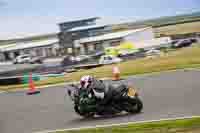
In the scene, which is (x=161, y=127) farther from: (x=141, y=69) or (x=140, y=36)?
(x=140, y=36)

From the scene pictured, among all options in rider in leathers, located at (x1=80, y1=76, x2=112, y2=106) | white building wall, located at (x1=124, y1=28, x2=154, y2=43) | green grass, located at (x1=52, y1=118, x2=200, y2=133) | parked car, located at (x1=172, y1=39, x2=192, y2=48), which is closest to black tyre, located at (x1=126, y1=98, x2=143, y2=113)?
rider in leathers, located at (x1=80, y1=76, x2=112, y2=106)

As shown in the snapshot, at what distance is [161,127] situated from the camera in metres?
8.70

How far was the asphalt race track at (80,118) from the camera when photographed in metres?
10.8

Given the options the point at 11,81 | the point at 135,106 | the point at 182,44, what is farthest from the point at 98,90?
the point at 182,44

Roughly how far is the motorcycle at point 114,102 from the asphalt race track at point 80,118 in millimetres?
220

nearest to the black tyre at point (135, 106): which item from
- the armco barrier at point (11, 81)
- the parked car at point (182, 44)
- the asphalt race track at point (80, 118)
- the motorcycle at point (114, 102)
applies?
the motorcycle at point (114, 102)

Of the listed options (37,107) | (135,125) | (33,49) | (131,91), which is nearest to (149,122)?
(135,125)

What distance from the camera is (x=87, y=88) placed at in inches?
450

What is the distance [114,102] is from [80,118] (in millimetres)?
1167

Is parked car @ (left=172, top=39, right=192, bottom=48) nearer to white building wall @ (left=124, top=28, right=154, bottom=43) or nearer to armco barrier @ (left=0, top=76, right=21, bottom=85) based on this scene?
white building wall @ (left=124, top=28, right=154, bottom=43)

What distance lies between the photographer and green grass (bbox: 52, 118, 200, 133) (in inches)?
324

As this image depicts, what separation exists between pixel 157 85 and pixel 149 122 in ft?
25.1

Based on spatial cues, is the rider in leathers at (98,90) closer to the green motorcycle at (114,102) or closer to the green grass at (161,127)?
the green motorcycle at (114,102)

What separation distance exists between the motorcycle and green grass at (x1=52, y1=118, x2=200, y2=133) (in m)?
1.65
